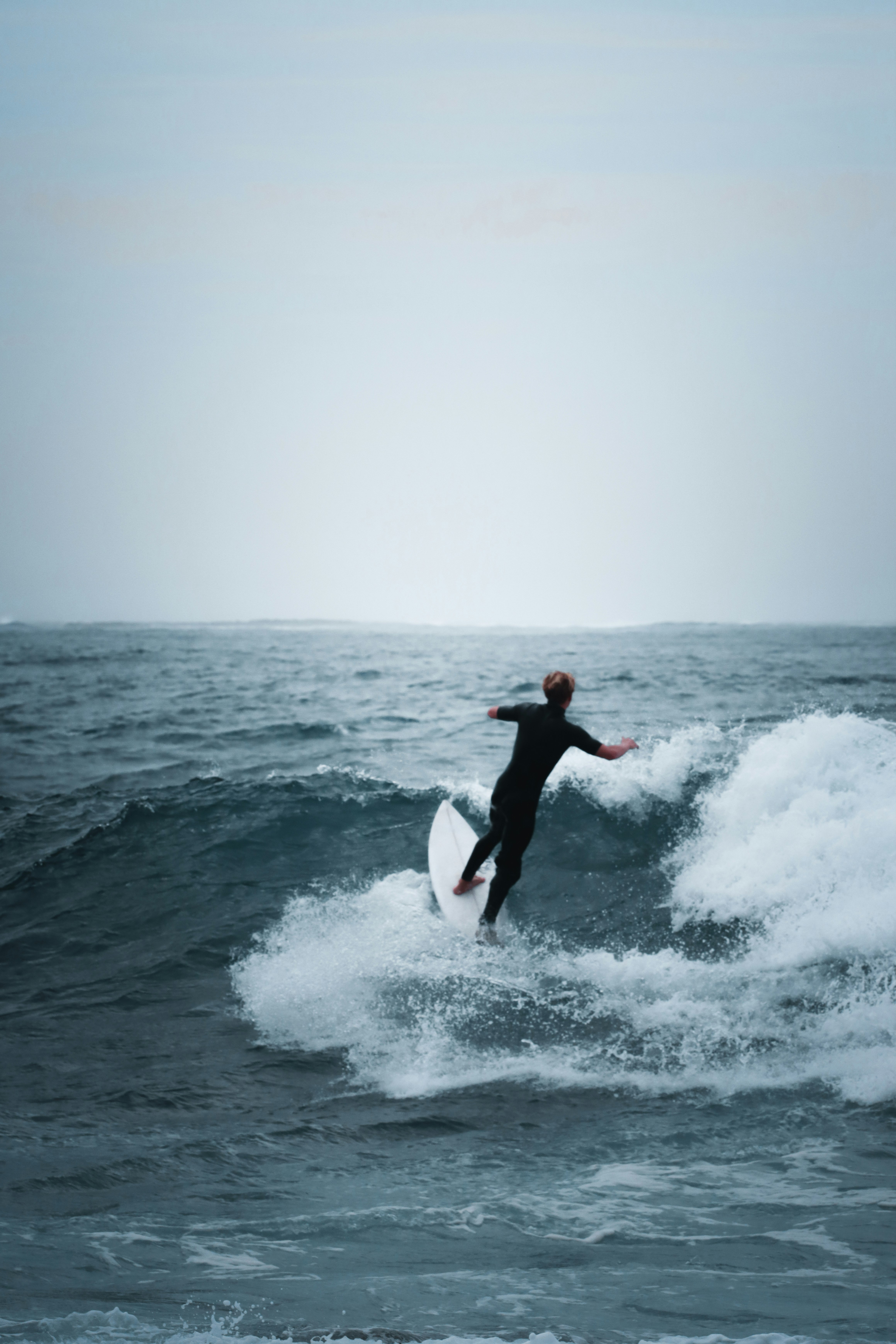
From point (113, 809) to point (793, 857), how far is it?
799cm

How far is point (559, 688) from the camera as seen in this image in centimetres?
661

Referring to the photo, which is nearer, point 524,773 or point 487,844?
point 524,773

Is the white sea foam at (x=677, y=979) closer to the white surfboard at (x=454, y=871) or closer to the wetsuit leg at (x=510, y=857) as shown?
the white surfboard at (x=454, y=871)

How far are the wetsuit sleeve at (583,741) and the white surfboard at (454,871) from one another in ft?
4.75

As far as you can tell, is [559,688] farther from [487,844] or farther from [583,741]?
[487,844]

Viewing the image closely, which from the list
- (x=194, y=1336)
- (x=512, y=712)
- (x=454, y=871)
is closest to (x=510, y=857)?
(x=512, y=712)

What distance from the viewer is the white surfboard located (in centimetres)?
759

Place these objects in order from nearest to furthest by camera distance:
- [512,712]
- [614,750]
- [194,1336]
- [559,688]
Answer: [194,1336] → [614,750] → [559,688] → [512,712]

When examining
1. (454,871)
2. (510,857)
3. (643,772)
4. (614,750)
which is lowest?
(454,871)

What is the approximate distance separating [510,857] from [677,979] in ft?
5.06

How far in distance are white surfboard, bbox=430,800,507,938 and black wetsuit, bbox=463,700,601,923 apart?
193mm

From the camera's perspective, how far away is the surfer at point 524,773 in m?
6.64

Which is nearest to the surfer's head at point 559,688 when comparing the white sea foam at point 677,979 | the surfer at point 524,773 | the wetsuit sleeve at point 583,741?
the surfer at point 524,773

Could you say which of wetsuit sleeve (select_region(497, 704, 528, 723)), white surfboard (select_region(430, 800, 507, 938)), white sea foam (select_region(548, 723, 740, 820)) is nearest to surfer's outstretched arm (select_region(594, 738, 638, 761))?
wetsuit sleeve (select_region(497, 704, 528, 723))
